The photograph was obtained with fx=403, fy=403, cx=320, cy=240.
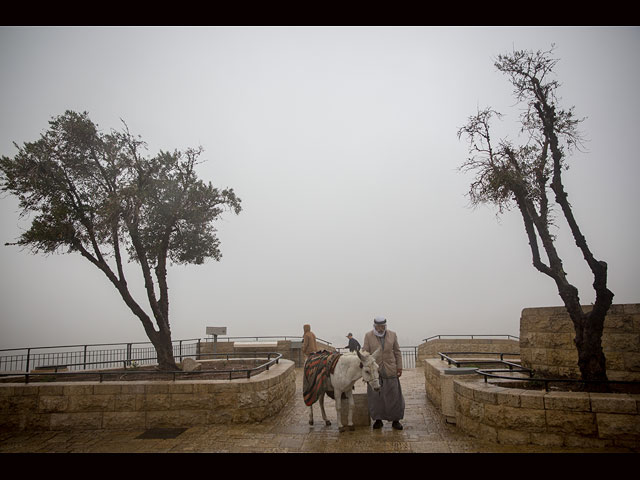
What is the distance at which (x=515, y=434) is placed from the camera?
6.25 metres

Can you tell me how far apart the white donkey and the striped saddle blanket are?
0.44 ft

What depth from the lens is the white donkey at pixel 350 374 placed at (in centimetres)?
731

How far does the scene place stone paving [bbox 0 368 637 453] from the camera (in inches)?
255

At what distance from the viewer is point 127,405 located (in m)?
8.46

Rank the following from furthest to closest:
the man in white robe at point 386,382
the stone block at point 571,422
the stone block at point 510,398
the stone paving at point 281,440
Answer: the man in white robe at point 386,382
the stone paving at point 281,440
the stone block at point 510,398
the stone block at point 571,422

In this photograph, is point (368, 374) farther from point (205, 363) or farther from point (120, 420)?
point (205, 363)

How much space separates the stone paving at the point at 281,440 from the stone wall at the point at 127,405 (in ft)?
0.74

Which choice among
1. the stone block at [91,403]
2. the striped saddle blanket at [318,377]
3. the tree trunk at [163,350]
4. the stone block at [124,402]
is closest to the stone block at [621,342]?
the striped saddle blanket at [318,377]

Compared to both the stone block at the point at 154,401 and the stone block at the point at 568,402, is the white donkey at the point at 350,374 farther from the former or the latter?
the stone block at the point at 154,401

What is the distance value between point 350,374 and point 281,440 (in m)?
1.68

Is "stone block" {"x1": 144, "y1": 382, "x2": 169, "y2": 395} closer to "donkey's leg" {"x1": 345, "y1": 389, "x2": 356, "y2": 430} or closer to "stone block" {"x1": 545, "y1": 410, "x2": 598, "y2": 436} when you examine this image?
"donkey's leg" {"x1": 345, "y1": 389, "x2": 356, "y2": 430}

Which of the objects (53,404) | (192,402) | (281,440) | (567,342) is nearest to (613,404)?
(567,342)

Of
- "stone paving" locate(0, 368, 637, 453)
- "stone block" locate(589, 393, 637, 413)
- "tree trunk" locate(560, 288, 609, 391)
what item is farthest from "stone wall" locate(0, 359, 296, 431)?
"tree trunk" locate(560, 288, 609, 391)

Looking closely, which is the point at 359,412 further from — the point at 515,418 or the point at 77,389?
the point at 77,389
